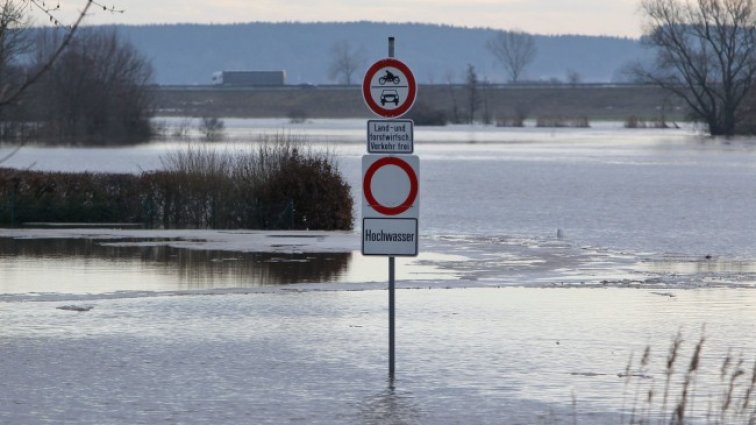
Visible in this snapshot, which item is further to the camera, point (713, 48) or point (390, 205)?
point (713, 48)

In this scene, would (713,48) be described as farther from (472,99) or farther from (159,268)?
(159,268)

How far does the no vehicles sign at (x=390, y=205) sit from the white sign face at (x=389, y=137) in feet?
0.23

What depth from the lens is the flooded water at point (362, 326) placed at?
11961mm

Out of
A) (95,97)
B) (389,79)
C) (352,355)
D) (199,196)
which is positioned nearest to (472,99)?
(95,97)

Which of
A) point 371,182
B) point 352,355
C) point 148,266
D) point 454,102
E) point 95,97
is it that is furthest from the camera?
point 454,102

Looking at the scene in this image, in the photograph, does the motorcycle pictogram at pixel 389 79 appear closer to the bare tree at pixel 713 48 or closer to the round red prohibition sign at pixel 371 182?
the round red prohibition sign at pixel 371 182

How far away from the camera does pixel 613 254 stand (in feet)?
86.8

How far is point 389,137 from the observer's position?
41.0 ft

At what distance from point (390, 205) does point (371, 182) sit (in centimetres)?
26

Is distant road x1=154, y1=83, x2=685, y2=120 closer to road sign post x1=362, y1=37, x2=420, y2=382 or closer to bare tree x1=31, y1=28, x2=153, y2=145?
bare tree x1=31, y1=28, x2=153, y2=145

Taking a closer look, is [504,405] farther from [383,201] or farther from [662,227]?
[662,227]

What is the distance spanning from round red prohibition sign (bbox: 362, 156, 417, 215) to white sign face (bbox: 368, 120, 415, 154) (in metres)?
0.09

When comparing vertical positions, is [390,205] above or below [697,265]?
above

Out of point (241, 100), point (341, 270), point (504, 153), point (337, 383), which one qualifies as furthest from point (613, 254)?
point (241, 100)
